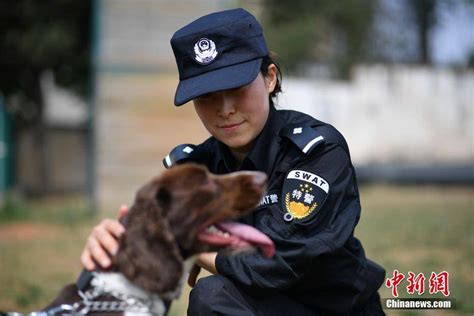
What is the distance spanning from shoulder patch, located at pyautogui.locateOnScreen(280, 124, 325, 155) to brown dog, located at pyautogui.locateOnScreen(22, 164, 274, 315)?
35 centimetres

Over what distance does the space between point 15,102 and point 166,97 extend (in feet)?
26.0

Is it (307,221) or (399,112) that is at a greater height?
(307,221)

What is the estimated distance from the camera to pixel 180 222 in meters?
2.57

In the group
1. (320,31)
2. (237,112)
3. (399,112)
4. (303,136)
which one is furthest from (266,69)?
(320,31)

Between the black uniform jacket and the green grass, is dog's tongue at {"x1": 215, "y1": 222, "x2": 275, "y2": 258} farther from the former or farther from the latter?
the green grass

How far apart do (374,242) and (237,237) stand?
5.99 meters

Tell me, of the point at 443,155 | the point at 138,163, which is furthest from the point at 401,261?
the point at 443,155

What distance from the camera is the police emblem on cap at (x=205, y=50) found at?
119 inches

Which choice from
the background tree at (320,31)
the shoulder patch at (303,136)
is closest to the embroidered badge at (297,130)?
the shoulder patch at (303,136)

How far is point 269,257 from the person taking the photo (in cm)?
280

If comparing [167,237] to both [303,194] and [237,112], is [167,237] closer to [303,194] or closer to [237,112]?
[303,194]

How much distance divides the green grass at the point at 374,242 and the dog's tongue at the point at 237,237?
2211mm

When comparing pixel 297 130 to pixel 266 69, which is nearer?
pixel 297 130

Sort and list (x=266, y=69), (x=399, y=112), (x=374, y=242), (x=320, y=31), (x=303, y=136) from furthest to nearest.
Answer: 1. (x=320, y=31)
2. (x=399, y=112)
3. (x=374, y=242)
4. (x=266, y=69)
5. (x=303, y=136)
